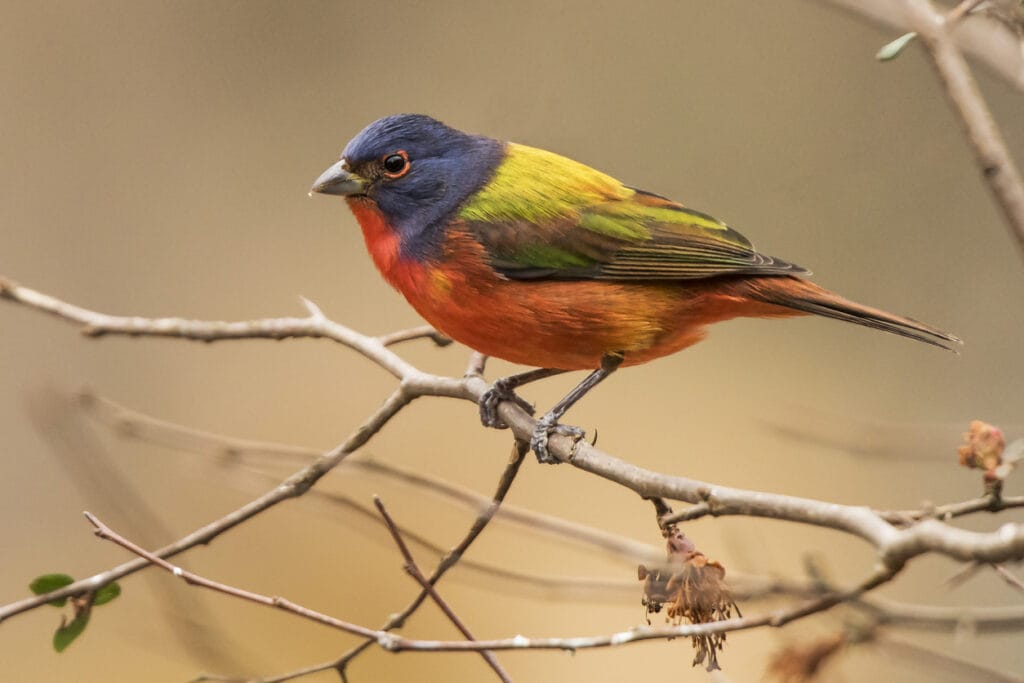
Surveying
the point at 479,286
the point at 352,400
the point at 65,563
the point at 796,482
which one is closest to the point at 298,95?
the point at 352,400

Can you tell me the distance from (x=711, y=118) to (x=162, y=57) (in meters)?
3.66

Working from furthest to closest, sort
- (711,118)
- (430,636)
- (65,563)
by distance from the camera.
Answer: (711,118), (65,563), (430,636)

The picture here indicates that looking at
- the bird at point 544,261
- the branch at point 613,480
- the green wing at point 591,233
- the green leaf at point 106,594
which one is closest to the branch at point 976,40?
the branch at point 613,480

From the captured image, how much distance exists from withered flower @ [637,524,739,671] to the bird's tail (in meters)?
1.20

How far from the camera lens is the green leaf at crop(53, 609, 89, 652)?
3090 millimetres

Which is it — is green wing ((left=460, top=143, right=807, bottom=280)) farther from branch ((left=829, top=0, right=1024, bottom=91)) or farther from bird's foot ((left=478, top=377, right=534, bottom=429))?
branch ((left=829, top=0, right=1024, bottom=91))

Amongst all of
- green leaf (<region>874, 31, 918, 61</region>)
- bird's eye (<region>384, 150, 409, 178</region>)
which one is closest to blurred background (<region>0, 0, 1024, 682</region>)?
bird's eye (<region>384, 150, 409, 178</region>)

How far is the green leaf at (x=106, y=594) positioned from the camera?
3100 millimetres

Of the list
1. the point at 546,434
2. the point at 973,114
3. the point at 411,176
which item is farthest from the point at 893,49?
the point at 411,176

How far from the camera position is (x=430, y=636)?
21.4 ft

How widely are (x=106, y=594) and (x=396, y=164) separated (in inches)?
65.2

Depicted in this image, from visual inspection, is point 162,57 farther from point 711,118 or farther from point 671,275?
point 671,275

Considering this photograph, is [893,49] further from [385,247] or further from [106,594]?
[106,594]

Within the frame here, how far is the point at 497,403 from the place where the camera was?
3.66m
